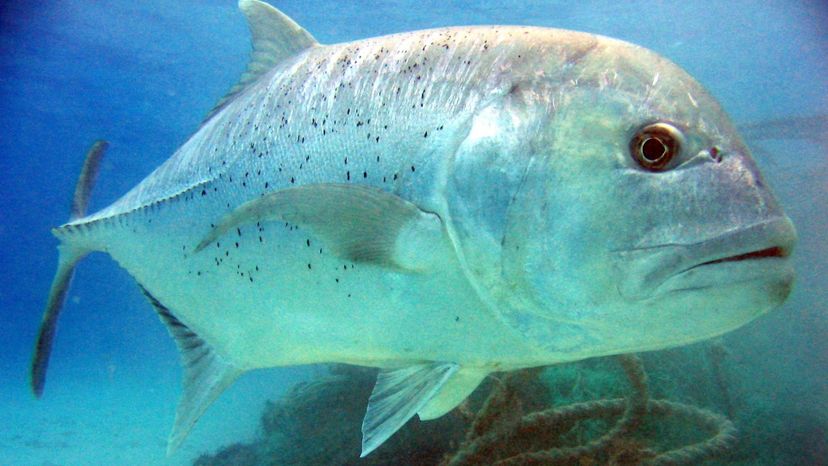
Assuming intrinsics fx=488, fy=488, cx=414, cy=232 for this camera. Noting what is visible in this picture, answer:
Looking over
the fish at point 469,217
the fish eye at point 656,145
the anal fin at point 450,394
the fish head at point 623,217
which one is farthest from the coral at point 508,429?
the fish eye at point 656,145

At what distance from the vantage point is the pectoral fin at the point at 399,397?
1.52 m

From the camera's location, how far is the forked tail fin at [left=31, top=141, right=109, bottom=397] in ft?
10.8

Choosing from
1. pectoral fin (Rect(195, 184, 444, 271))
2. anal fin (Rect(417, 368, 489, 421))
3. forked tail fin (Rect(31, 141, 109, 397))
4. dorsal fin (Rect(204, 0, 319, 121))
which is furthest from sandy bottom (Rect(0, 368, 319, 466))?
pectoral fin (Rect(195, 184, 444, 271))

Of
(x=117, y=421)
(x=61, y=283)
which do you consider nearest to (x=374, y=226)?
(x=61, y=283)

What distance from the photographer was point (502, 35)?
1673mm

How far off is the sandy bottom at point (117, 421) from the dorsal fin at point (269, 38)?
1232 centimetres

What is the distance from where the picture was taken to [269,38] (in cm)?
268

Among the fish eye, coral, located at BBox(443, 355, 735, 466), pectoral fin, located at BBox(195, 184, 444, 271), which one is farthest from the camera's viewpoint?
coral, located at BBox(443, 355, 735, 466)

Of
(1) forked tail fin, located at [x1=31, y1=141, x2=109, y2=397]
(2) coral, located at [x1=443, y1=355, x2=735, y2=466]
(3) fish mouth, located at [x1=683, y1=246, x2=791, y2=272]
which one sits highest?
(1) forked tail fin, located at [x1=31, y1=141, x2=109, y2=397]

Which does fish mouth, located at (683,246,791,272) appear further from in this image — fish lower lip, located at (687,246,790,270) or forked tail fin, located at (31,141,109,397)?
forked tail fin, located at (31,141,109,397)

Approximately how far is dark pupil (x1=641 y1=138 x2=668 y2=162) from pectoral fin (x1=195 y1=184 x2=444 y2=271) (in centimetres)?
59

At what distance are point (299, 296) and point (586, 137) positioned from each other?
47.3 inches

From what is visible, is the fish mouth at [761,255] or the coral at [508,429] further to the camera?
the coral at [508,429]

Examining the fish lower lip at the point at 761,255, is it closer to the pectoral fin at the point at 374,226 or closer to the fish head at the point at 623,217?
the fish head at the point at 623,217
